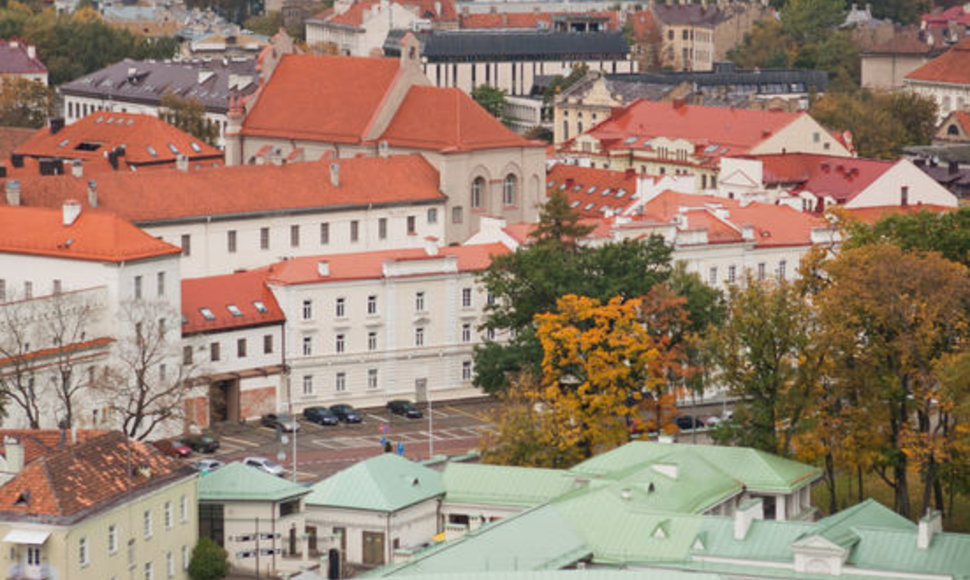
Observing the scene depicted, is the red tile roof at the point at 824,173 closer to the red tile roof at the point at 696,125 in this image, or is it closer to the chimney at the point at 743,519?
the red tile roof at the point at 696,125

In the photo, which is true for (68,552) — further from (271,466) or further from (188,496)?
(271,466)

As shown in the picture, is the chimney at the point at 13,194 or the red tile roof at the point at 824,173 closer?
the chimney at the point at 13,194

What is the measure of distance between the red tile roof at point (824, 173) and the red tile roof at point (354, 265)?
33042 millimetres

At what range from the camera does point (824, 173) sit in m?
162

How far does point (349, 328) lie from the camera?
12606 centimetres

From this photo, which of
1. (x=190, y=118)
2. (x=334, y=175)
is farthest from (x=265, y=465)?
(x=190, y=118)

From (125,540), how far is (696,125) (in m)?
→ 100

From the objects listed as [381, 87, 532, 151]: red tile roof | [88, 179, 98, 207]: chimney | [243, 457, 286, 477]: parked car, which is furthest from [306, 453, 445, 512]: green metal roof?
[381, 87, 532, 151]: red tile roof

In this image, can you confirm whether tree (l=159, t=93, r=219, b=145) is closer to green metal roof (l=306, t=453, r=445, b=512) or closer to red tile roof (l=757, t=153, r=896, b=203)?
red tile roof (l=757, t=153, r=896, b=203)

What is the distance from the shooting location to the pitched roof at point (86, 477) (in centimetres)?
8794

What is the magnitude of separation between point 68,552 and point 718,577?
20319mm

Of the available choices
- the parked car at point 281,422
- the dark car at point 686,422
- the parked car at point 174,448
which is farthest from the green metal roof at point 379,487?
the dark car at point 686,422

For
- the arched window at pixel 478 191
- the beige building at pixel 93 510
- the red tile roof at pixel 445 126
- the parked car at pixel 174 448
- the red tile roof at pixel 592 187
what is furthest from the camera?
the red tile roof at pixel 592 187

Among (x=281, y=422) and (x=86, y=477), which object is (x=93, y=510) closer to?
(x=86, y=477)
